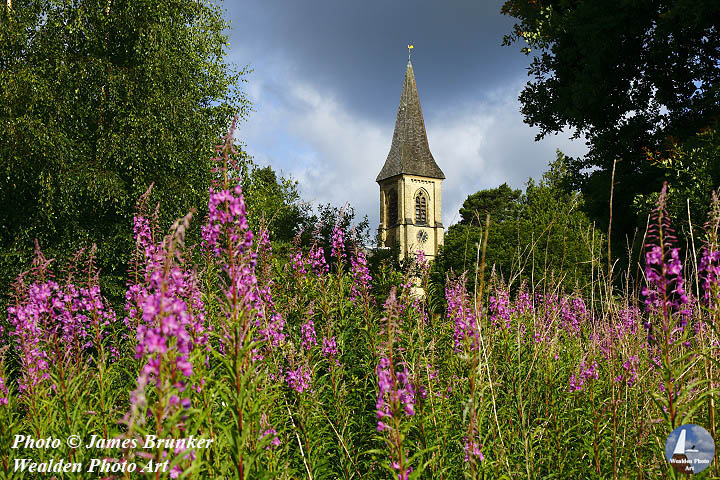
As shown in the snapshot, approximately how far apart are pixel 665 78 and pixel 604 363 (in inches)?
373

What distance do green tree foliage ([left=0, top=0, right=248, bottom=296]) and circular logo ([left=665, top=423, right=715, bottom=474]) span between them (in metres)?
13.5

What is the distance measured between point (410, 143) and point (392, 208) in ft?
24.5

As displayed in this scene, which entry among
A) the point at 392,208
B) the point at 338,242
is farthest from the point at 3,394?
the point at 392,208

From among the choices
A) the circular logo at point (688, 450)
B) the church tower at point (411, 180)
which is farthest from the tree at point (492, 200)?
the circular logo at point (688, 450)

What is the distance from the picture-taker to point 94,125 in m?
14.9

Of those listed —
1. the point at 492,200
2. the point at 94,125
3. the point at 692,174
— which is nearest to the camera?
the point at 692,174

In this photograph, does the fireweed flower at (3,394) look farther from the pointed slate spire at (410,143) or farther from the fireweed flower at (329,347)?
the pointed slate spire at (410,143)

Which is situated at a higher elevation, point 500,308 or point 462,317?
point 500,308

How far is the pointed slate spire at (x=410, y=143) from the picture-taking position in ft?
182

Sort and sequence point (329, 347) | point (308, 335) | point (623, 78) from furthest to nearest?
1. point (623, 78)
2. point (308, 335)
3. point (329, 347)

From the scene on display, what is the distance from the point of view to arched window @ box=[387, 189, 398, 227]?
58.0 metres

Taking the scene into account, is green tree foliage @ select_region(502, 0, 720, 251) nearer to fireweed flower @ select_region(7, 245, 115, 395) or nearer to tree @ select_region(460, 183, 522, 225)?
fireweed flower @ select_region(7, 245, 115, 395)

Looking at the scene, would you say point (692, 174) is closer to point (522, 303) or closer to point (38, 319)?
point (522, 303)

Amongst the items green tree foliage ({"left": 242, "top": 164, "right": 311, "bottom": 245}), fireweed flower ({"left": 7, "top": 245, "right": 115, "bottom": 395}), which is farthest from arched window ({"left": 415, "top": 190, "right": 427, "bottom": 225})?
fireweed flower ({"left": 7, "top": 245, "right": 115, "bottom": 395})
